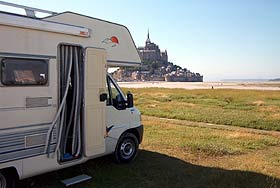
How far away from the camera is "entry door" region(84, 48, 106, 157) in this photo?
6707 mm

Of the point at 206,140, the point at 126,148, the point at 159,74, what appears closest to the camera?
the point at 126,148

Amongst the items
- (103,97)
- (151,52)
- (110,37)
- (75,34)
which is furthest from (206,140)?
(151,52)

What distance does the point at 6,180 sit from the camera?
5574mm

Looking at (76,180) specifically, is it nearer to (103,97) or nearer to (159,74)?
(103,97)

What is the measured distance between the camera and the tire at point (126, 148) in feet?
26.2

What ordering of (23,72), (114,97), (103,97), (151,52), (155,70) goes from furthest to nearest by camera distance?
(155,70)
(151,52)
(114,97)
(103,97)
(23,72)

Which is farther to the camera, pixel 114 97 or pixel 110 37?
pixel 114 97

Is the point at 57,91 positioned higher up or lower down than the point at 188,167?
higher up

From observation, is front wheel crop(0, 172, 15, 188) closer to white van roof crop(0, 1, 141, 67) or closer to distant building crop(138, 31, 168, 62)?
white van roof crop(0, 1, 141, 67)

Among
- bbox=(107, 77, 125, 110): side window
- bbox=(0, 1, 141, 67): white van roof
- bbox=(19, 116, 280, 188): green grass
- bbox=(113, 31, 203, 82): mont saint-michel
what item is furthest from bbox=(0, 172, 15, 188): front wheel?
bbox=(113, 31, 203, 82): mont saint-michel

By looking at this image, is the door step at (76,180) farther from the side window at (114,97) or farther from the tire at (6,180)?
the side window at (114,97)

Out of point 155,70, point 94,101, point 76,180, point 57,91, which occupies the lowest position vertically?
point 76,180

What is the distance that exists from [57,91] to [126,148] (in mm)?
2796

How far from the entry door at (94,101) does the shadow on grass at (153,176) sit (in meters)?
0.66
